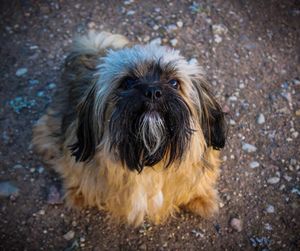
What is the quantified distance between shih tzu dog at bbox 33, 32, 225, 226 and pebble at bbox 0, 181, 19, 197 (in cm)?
46

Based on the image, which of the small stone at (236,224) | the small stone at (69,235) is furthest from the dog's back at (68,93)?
the small stone at (236,224)

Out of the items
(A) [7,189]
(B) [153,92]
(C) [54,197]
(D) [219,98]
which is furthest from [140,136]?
(D) [219,98]

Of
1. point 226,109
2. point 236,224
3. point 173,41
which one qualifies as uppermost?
point 173,41

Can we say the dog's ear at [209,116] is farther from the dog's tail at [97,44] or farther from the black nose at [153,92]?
the dog's tail at [97,44]

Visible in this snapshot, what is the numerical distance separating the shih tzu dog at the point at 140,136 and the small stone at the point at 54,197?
0.14 m

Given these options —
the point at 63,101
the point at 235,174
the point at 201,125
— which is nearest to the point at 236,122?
the point at 235,174

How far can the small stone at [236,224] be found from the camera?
3.43 meters

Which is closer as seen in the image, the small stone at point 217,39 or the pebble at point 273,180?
the pebble at point 273,180

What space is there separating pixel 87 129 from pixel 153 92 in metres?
0.62

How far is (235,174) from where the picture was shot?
374cm

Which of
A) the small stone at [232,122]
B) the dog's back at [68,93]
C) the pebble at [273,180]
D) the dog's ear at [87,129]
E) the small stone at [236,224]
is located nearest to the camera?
the dog's ear at [87,129]

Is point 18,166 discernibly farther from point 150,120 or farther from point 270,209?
point 270,209

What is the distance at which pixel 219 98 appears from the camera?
4.20 meters

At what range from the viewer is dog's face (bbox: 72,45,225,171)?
8.01 ft
